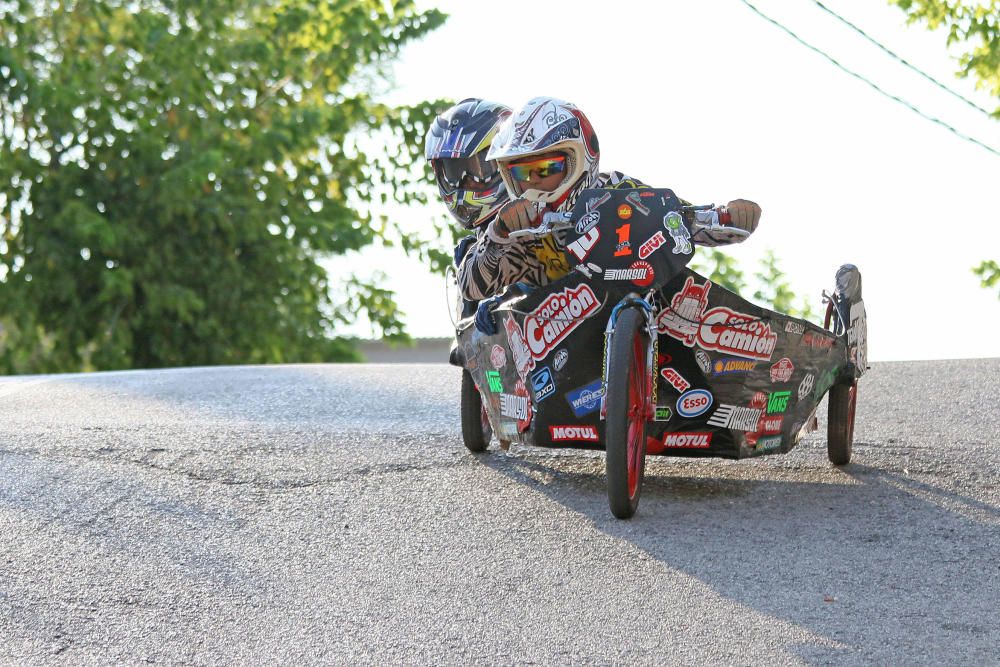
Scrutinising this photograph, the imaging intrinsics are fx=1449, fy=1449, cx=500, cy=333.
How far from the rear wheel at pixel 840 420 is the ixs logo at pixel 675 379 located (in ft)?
4.16

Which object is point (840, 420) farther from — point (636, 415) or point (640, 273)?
point (640, 273)

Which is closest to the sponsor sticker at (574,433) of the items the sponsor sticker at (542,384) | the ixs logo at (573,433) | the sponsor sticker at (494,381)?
the ixs logo at (573,433)

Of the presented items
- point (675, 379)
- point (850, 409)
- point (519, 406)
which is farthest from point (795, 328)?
point (519, 406)

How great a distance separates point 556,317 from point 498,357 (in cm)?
52

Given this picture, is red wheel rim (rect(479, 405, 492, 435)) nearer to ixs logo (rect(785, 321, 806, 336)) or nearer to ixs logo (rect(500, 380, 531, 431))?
ixs logo (rect(500, 380, 531, 431))

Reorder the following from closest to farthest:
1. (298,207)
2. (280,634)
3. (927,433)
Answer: (280,634)
(927,433)
(298,207)

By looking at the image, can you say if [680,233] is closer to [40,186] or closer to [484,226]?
[484,226]

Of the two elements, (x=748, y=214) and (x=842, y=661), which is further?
(x=748, y=214)

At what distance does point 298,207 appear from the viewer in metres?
28.5

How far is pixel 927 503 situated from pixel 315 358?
2298 centimetres

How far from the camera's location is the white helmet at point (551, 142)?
6.61 meters

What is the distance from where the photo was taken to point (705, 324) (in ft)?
21.1

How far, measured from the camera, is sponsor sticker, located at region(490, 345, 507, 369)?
22.3 ft

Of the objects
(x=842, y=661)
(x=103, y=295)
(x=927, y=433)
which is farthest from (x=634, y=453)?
(x=103, y=295)
